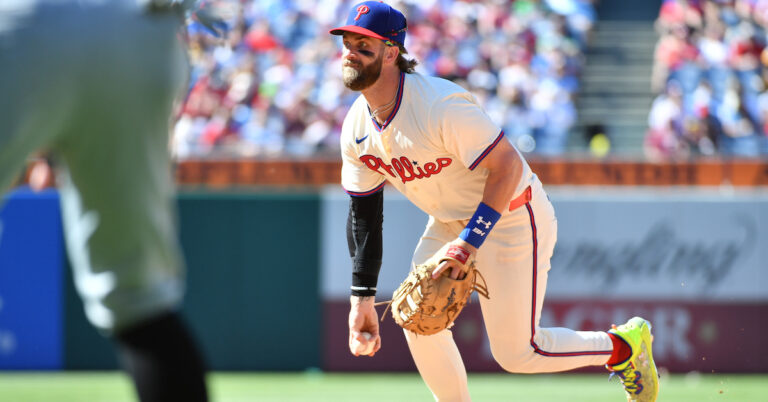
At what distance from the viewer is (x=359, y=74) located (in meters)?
4.62

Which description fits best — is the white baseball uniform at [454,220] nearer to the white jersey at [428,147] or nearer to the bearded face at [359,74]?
the white jersey at [428,147]

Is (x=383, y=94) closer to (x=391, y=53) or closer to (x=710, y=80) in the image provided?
(x=391, y=53)

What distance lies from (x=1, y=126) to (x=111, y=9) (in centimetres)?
40

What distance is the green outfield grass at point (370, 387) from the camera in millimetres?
7852

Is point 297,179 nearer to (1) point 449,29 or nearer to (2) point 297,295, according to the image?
(2) point 297,295

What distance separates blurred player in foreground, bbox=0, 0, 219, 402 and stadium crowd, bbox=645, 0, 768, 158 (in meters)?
8.62

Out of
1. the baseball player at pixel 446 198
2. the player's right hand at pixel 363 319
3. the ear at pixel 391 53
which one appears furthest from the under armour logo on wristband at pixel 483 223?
the ear at pixel 391 53

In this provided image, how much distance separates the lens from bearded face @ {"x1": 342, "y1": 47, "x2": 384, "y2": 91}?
15.1 feet

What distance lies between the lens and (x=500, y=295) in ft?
15.8

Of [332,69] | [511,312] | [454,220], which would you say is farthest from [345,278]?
[511,312]

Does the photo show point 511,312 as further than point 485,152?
Yes

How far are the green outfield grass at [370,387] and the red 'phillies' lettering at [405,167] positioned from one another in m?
3.32

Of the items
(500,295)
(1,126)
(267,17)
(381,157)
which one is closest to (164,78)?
(1,126)

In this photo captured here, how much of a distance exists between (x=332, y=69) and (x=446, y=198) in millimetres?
9078
